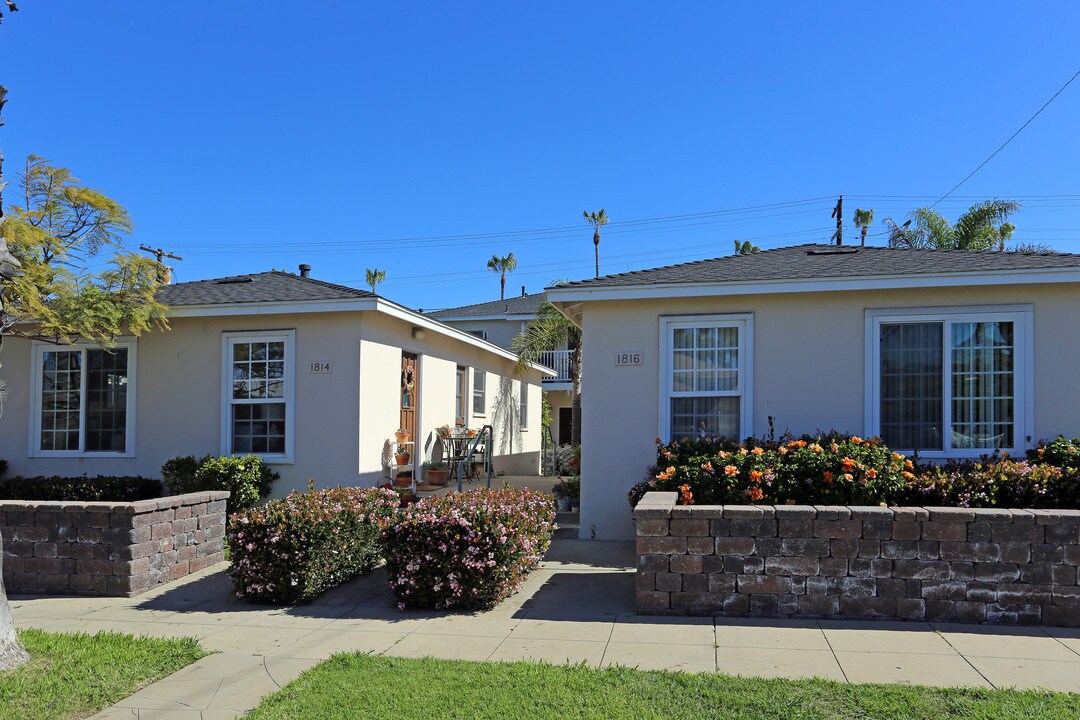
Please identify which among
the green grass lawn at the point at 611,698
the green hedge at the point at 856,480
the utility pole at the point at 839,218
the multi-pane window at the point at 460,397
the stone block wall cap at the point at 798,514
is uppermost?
the utility pole at the point at 839,218

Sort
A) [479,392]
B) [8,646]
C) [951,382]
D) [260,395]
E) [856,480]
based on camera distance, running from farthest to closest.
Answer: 1. [479,392]
2. [260,395]
3. [951,382]
4. [856,480]
5. [8,646]

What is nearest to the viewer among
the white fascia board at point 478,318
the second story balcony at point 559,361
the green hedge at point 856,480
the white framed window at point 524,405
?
the green hedge at point 856,480

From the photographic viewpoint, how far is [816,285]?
9.10m

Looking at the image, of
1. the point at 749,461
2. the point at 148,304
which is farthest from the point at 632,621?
the point at 148,304

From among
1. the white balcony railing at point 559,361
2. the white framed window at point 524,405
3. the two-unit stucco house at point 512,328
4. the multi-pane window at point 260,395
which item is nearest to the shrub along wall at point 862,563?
the multi-pane window at point 260,395

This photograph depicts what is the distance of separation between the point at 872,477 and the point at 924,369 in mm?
2430

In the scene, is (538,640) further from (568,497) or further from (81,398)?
(81,398)

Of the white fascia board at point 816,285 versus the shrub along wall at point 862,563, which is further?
the white fascia board at point 816,285

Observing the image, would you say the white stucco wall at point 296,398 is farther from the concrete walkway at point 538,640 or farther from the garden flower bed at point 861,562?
the garden flower bed at point 861,562

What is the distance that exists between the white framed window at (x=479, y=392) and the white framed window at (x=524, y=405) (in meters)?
2.82

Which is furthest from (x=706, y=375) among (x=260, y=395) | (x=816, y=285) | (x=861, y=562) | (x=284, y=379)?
(x=260, y=395)

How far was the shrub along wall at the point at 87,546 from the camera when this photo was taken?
7.61m

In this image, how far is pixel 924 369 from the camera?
29.9 feet

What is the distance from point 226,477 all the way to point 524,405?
33.6 feet
